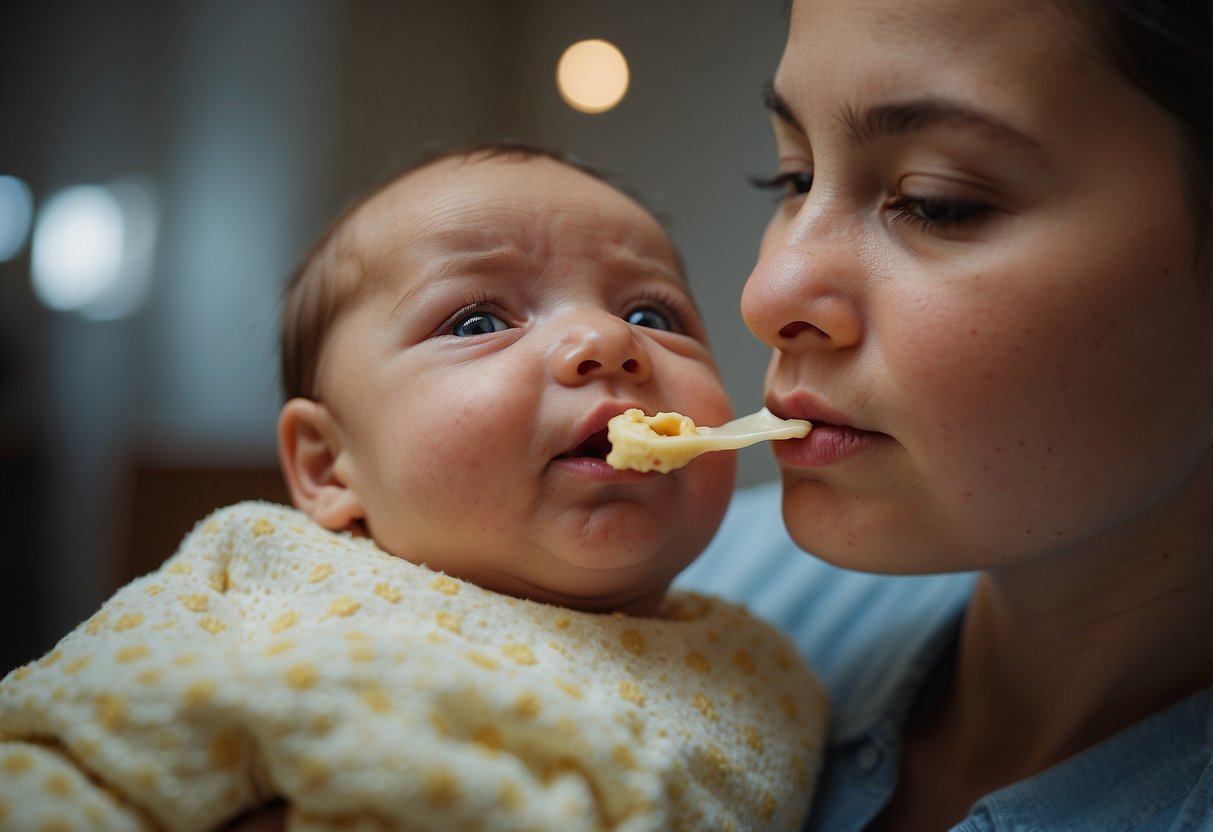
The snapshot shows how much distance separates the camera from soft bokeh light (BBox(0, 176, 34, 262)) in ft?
9.97

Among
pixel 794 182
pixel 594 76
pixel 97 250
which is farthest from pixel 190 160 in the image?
pixel 794 182

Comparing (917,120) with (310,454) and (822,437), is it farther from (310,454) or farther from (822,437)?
(310,454)

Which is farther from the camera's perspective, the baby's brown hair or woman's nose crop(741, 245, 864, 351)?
the baby's brown hair

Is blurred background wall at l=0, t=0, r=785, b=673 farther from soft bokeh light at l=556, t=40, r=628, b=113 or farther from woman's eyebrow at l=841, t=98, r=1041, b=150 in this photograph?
woman's eyebrow at l=841, t=98, r=1041, b=150

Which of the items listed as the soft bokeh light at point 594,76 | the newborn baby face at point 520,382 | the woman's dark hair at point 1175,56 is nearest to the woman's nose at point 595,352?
the newborn baby face at point 520,382

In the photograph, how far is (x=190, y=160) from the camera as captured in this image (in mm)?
3213

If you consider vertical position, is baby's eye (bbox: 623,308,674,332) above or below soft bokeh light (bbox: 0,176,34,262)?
A: above

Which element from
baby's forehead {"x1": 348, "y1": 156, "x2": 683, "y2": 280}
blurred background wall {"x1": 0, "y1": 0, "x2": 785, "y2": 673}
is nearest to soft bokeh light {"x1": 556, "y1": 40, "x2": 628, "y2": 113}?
blurred background wall {"x1": 0, "y1": 0, "x2": 785, "y2": 673}

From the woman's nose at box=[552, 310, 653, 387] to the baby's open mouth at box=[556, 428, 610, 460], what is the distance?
0.19 ft

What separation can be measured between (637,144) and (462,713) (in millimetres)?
1987

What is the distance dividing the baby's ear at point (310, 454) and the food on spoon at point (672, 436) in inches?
14.3

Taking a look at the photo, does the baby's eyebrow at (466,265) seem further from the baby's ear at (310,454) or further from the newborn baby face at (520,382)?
the baby's ear at (310,454)

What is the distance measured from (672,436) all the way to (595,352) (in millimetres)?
112

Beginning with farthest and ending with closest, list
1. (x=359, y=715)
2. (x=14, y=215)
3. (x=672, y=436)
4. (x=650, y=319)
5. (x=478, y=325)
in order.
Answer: (x=14, y=215)
(x=650, y=319)
(x=478, y=325)
(x=672, y=436)
(x=359, y=715)
